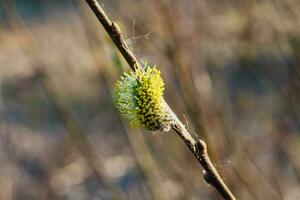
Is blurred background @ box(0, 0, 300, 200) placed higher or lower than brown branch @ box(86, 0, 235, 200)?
higher

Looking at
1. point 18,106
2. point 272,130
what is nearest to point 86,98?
point 18,106

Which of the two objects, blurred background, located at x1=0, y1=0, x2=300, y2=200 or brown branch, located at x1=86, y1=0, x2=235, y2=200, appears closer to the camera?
brown branch, located at x1=86, y1=0, x2=235, y2=200

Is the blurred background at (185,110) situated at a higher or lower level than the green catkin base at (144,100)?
higher

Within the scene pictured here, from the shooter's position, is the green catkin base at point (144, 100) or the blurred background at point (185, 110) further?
the blurred background at point (185, 110)
